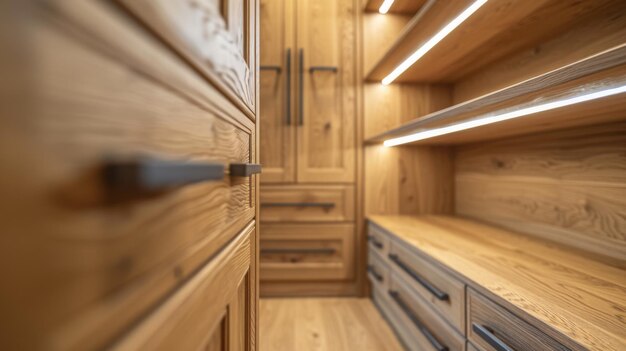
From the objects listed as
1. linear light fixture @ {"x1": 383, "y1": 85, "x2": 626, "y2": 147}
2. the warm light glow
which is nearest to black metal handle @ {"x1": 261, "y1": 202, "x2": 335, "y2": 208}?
linear light fixture @ {"x1": 383, "y1": 85, "x2": 626, "y2": 147}

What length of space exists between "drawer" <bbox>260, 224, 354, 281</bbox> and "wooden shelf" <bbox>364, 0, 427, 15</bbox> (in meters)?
1.41

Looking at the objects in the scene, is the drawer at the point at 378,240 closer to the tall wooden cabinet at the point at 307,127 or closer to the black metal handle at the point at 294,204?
the tall wooden cabinet at the point at 307,127

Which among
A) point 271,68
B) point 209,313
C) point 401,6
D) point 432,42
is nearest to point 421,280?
point 209,313

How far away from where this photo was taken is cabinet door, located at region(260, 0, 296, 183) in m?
1.89

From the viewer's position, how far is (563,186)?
1.15 meters

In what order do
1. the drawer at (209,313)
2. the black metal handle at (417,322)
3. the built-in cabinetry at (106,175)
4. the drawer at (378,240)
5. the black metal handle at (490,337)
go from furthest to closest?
the drawer at (378,240)
the black metal handle at (417,322)
the black metal handle at (490,337)
the drawer at (209,313)
the built-in cabinetry at (106,175)

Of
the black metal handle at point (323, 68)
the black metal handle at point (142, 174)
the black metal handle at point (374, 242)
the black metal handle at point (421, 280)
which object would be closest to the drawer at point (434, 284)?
the black metal handle at point (421, 280)

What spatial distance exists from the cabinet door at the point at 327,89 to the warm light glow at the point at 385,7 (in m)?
0.17

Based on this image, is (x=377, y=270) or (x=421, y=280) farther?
(x=377, y=270)

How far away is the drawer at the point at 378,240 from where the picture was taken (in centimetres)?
153

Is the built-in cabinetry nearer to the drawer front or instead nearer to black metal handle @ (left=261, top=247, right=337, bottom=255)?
the drawer front

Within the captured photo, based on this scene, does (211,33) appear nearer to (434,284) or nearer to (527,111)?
(527,111)

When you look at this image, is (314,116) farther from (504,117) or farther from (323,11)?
(504,117)

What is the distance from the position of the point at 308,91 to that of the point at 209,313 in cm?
167
